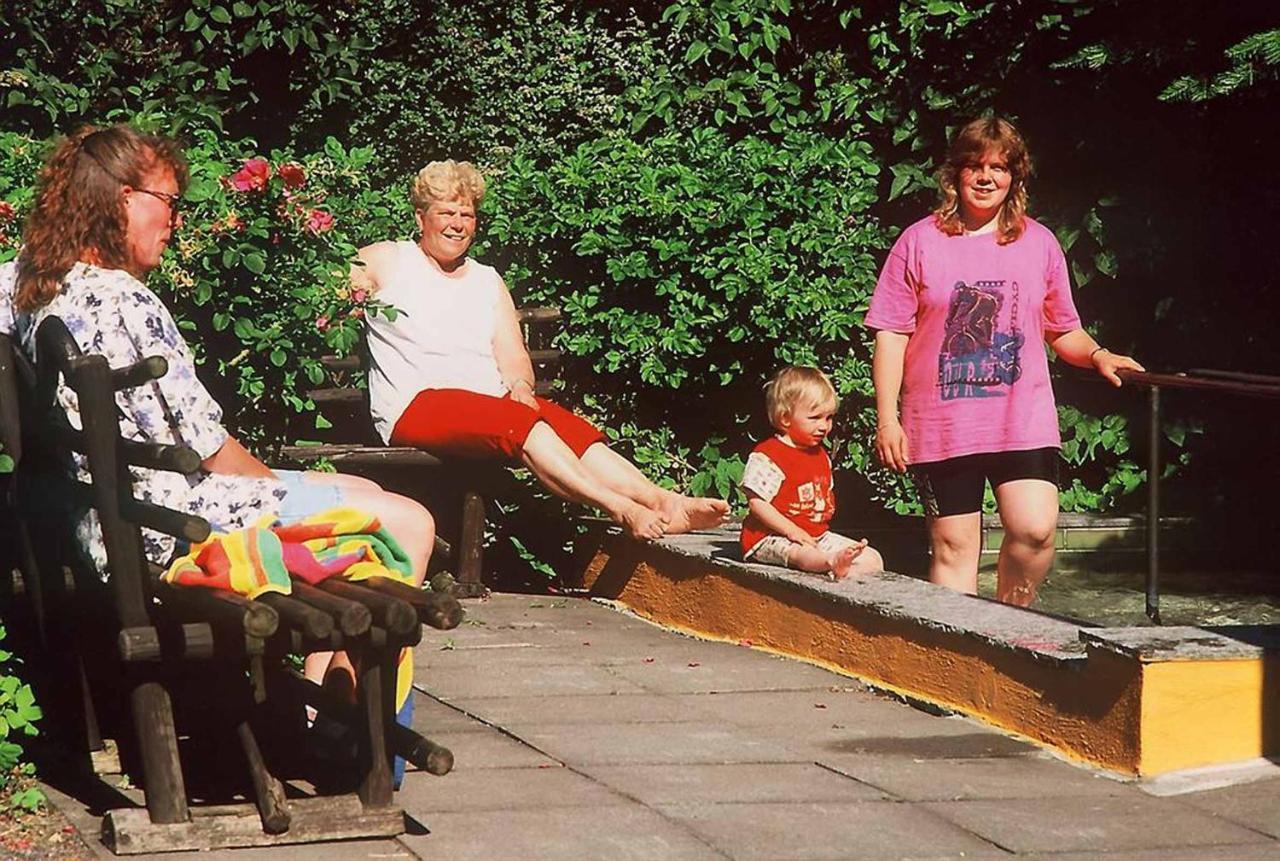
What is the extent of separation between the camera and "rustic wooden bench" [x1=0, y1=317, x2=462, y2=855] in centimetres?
464

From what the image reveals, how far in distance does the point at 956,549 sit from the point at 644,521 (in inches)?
51.3

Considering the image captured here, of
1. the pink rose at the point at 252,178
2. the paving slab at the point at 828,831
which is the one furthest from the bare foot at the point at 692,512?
the paving slab at the point at 828,831

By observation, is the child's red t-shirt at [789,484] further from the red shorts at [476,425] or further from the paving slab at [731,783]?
the paving slab at [731,783]

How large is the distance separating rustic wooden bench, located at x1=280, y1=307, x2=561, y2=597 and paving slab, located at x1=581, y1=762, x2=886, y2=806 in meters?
2.84

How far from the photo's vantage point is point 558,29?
36.9ft

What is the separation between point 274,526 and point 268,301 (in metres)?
2.30

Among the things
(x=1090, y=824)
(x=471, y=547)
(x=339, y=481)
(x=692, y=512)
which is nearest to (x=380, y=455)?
(x=471, y=547)

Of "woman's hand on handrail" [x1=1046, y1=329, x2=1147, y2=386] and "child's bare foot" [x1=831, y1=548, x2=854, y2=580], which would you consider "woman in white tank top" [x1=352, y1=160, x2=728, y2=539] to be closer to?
"child's bare foot" [x1=831, y1=548, x2=854, y2=580]

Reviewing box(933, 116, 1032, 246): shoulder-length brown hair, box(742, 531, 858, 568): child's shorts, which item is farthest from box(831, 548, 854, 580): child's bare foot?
box(933, 116, 1032, 246): shoulder-length brown hair

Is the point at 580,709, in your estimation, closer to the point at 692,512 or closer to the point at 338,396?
the point at 692,512

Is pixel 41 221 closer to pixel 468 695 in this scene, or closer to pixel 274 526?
pixel 274 526

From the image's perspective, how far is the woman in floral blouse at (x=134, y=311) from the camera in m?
5.04

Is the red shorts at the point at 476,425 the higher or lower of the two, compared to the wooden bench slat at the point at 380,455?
higher

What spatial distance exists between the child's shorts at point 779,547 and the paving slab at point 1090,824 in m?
2.19
